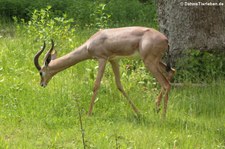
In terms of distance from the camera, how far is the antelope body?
783cm

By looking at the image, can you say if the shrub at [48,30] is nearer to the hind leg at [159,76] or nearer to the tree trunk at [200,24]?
the tree trunk at [200,24]

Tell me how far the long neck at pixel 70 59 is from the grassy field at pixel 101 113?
1.10ft

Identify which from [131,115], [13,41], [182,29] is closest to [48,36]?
[13,41]

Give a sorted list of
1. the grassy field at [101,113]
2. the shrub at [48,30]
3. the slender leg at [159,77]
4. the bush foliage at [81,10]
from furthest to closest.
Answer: the bush foliage at [81,10], the shrub at [48,30], the slender leg at [159,77], the grassy field at [101,113]

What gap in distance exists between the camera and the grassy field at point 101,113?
6809mm

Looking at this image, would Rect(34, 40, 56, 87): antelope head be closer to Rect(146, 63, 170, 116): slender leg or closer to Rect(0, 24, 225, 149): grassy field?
Rect(0, 24, 225, 149): grassy field

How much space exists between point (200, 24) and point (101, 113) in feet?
9.14

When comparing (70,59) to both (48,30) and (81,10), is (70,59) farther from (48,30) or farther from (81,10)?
(81,10)

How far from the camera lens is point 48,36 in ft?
34.1

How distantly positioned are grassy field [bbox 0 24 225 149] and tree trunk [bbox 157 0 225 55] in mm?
927

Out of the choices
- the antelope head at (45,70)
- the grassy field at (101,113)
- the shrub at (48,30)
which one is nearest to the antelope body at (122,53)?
the antelope head at (45,70)

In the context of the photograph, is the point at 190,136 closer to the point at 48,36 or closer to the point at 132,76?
the point at 132,76

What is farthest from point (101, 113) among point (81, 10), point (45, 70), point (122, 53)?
point (81, 10)

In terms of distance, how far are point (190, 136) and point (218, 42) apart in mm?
3346
